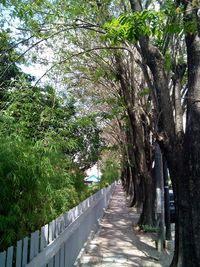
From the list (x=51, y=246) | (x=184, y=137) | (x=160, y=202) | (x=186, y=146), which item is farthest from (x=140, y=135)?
(x=51, y=246)

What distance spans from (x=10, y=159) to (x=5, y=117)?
1.40 meters

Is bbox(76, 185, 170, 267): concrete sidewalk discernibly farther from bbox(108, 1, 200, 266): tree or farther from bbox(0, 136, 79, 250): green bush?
bbox(0, 136, 79, 250): green bush

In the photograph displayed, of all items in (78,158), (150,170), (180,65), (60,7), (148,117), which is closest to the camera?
(180,65)

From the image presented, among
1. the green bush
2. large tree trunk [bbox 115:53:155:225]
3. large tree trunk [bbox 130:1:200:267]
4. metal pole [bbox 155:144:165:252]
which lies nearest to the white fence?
the green bush

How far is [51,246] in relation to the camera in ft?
15.7

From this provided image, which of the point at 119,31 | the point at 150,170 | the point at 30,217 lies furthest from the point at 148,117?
the point at 30,217

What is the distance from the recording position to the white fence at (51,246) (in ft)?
11.4

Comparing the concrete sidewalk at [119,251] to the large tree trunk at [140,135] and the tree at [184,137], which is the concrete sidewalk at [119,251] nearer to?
the large tree trunk at [140,135]

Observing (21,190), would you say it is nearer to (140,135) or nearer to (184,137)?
(184,137)

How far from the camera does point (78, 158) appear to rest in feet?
66.1

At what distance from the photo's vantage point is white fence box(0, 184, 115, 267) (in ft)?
11.4

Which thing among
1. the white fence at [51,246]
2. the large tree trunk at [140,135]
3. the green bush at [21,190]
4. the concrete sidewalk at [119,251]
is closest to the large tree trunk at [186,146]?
the concrete sidewalk at [119,251]

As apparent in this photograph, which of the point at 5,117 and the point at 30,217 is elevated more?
the point at 5,117

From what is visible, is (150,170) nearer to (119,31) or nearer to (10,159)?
(119,31)
